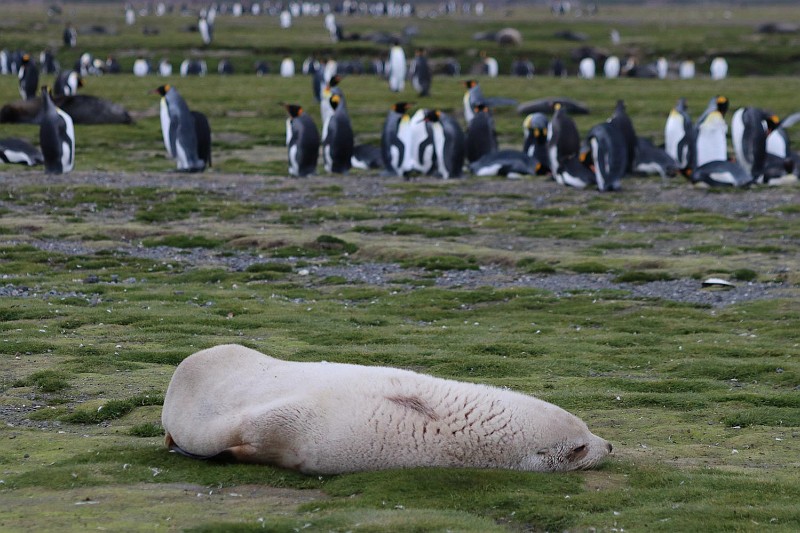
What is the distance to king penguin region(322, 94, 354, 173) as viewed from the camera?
23031 millimetres

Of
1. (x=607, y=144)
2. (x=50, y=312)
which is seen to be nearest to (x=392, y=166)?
(x=607, y=144)

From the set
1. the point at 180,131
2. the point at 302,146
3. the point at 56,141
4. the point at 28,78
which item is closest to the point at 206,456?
the point at 56,141

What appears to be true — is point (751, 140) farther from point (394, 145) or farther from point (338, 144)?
point (338, 144)

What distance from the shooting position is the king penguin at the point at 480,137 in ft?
80.4

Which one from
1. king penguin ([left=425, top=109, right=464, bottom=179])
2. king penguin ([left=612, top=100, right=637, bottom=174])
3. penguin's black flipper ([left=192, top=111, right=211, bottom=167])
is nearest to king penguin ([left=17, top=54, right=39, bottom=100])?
penguin's black flipper ([left=192, top=111, right=211, bottom=167])

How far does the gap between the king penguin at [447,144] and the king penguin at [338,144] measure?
167 cm

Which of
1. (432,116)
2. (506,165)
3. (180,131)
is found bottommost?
(506,165)

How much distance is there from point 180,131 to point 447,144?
516 centimetres

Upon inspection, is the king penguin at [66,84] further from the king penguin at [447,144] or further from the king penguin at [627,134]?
the king penguin at [627,134]

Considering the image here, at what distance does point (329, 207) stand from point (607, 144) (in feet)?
17.4

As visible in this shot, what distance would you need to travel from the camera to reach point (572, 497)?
4.97 meters

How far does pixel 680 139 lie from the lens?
2436cm

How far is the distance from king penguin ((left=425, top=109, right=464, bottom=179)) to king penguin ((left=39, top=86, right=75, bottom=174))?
6847 millimetres

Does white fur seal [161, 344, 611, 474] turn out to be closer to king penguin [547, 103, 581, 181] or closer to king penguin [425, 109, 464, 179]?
king penguin [547, 103, 581, 181]
